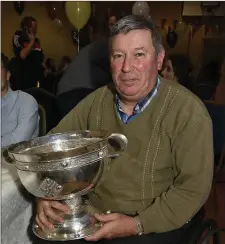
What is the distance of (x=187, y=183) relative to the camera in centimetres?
91

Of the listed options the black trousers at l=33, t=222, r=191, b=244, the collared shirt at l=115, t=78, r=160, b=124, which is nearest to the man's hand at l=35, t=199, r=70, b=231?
the black trousers at l=33, t=222, r=191, b=244

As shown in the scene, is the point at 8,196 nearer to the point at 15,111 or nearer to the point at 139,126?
the point at 139,126

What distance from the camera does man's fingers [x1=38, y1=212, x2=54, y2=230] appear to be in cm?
91

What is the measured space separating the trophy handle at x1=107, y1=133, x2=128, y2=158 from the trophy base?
0.17m

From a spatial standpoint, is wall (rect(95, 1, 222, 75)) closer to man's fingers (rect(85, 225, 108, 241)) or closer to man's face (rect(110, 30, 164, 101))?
man's face (rect(110, 30, 164, 101))

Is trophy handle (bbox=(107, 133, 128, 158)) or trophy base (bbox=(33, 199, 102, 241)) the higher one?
trophy handle (bbox=(107, 133, 128, 158))

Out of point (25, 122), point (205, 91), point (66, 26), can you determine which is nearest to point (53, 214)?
point (25, 122)

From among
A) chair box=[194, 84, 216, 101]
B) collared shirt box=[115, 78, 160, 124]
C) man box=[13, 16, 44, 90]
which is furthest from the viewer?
man box=[13, 16, 44, 90]

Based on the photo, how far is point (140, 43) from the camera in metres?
0.94

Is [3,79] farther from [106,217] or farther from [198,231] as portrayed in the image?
[198,231]

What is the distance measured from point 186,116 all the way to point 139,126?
0.13 metres

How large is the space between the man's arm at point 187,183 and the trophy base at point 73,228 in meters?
0.13

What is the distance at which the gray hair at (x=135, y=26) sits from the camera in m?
0.94

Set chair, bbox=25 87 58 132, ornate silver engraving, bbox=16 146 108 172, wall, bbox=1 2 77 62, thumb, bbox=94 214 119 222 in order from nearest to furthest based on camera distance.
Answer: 1. ornate silver engraving, bbox=16 146 108 172
2. thumb, bbox=94 214 119 222
3. chair, bbox=25 87 58 132
4. wall, bbox=1 2 77 62
